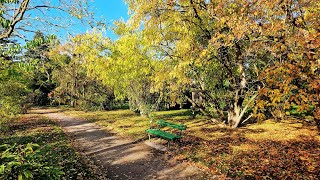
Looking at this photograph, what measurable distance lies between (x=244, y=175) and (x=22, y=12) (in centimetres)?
845

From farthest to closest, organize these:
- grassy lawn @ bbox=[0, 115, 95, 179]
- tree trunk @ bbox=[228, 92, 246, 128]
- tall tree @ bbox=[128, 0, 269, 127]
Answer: tree trunk @ bbox=[228, 92, 246, 128], tall tree @ bbox=[128, 0, 269, 127], grassy lawn @ bbox=[0, 115, 95, 179]

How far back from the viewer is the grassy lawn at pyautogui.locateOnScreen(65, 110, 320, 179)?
797 cm

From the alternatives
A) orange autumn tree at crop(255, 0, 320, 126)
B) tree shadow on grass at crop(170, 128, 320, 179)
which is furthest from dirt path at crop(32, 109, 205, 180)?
orange autumn tree at crop(255, 0, 320, 126)

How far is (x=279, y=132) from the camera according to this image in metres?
14.0

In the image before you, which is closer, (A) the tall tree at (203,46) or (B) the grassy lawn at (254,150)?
(B) the grassy lawn at (254,150)

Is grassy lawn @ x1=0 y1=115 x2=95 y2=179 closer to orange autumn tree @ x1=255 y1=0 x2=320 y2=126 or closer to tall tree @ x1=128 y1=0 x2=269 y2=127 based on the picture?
orange autumn tree @ x1=255 y1=0 x2=320 y2=126

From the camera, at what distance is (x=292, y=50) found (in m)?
6.98

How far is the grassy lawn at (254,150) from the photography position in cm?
797

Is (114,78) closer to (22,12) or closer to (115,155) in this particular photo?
(115,155)

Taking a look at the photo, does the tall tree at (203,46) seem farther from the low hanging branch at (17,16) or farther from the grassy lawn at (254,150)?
the low hanging branch at (17,16)

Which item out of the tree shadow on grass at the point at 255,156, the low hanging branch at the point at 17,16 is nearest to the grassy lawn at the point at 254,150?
the tree shadow on grass at the point at 255,156

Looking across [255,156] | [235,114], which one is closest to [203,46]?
[235,114]

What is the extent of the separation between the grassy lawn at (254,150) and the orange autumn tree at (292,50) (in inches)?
72.0

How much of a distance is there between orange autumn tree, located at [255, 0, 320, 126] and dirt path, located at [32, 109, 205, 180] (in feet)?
10.8
